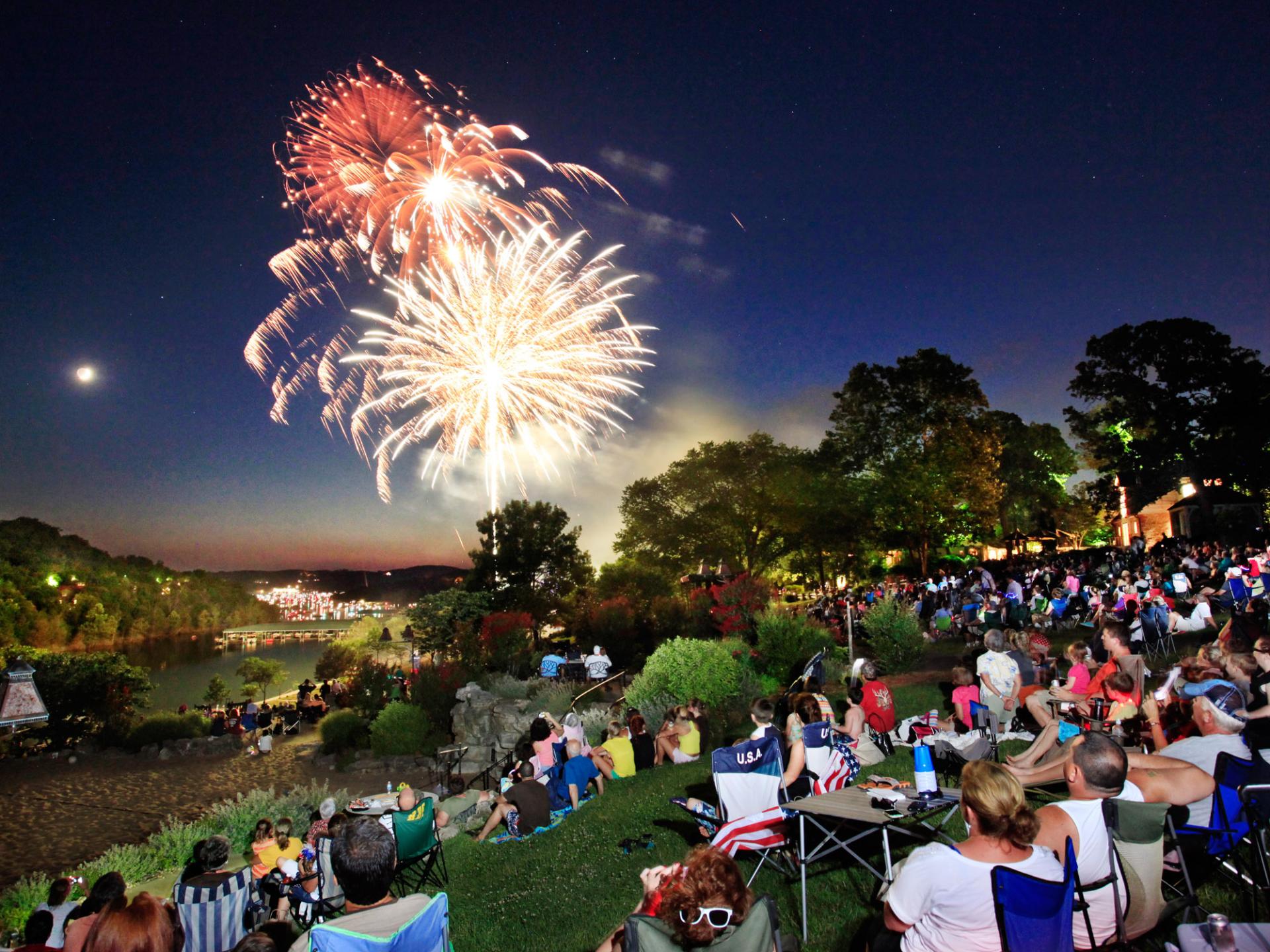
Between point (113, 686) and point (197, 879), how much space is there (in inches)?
1374

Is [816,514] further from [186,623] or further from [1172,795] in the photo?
[186,623]

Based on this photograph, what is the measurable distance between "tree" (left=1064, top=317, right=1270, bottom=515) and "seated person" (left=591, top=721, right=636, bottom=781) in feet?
112

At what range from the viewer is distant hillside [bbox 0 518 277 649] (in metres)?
59.7

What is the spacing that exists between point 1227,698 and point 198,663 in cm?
10156

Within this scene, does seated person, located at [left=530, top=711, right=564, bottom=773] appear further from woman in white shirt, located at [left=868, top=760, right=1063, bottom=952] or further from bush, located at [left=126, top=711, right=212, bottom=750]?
bush, located at [left=126, top=711, right=212, bottom=750]

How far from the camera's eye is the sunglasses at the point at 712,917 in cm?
269

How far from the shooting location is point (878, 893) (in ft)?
13.8

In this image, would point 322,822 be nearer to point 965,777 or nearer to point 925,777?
point 925,777

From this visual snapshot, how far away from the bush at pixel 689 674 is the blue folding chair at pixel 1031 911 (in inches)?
452

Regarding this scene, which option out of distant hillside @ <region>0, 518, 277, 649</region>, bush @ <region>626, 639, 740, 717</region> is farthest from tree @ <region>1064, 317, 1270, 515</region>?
distant hillside @ <region>0, 518, 277, 649</region>

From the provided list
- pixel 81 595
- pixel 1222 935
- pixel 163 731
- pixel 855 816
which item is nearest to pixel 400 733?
pixel 163 731

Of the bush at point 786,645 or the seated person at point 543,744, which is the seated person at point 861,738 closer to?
the seated person at point 543,744

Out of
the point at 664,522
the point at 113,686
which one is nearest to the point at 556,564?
the point at 664,522

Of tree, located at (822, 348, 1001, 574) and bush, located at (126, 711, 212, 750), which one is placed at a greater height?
tree, located at (822, 348, 1001, 574)
